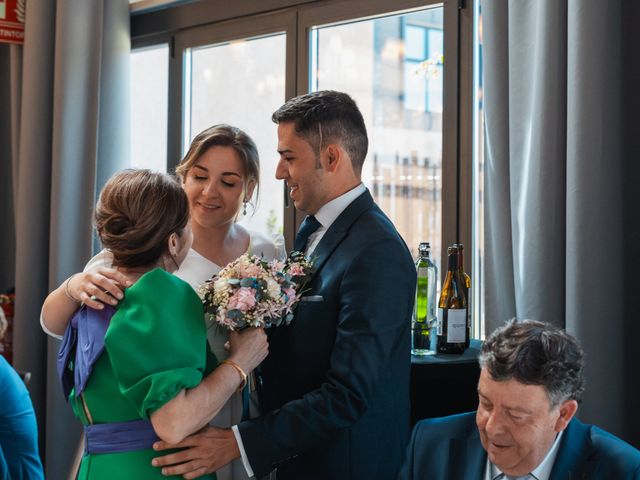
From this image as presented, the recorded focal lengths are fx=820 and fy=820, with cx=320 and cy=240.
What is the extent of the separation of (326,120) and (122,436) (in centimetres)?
90

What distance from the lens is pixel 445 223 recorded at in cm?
291

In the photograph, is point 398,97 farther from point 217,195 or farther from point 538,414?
point 538,414

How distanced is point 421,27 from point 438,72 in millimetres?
187

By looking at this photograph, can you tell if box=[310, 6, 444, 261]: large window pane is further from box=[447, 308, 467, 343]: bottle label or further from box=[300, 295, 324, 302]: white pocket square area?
box=[300, 295, 324, 302]: white pocket square area

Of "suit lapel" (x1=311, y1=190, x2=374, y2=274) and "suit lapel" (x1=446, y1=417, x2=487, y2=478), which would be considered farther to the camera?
"suit lapel" (x1=311, y1=190, x2=374, y2=274)

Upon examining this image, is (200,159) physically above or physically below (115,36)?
below

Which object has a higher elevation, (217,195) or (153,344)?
(217,195)

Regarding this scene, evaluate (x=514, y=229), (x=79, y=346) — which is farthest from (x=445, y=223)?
(x=79, y=346)

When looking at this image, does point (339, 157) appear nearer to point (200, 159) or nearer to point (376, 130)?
point (200, 159)

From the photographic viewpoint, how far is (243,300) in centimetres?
178

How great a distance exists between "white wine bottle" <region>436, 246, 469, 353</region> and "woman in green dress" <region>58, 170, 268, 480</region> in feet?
2.71

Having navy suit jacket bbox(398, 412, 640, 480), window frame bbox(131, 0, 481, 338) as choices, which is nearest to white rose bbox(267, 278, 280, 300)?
navy suit jacket bbox(398, 412, 640, 480)

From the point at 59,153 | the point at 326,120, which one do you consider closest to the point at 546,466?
the point at 326,120

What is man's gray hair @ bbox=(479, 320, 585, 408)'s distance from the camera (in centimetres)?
158
